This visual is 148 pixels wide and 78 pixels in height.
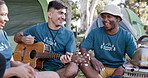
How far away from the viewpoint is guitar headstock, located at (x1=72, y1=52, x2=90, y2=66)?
2.76 metres

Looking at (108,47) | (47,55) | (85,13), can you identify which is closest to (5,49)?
(47,55)

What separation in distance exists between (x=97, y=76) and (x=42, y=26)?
1056 millimetres

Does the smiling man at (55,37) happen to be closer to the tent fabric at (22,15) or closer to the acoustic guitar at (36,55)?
the acoustic guitar at (36,55)

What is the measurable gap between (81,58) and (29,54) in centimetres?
87

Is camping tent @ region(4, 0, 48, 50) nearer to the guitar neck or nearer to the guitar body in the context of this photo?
the guitar body

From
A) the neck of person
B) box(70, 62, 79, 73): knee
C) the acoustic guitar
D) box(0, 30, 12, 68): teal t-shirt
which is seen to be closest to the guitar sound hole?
the acoustic guitar

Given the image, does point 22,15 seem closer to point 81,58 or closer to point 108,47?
point 108,47

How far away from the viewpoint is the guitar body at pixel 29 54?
124 inches

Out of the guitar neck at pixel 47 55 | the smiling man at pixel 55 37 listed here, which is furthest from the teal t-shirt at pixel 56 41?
the guitar neck at pixel 47 55

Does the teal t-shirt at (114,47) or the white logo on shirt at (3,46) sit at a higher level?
the white logo on shirt at (3,46)

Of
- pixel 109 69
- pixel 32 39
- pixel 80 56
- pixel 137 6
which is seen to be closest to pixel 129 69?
pixel 80 56

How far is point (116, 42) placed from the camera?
126 inches

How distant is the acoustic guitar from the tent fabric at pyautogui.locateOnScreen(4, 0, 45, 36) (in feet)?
8.26

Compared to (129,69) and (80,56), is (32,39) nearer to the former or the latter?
(80,56)
